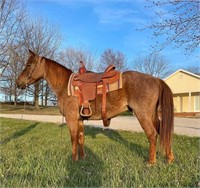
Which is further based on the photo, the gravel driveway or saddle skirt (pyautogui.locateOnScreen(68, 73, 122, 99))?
the gravel driveway

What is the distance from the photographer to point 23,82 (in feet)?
21.8

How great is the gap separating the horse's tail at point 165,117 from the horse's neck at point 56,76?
214cm

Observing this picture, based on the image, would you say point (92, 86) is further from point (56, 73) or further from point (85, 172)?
point (85, 172)

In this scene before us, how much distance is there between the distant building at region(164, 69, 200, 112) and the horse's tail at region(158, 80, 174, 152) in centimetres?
2693

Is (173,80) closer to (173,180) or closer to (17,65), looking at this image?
(17,65)

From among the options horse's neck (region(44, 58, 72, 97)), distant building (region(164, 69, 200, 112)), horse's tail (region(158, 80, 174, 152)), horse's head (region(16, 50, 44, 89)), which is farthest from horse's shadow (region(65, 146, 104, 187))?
distant building (region(164, 69, 200, 112))

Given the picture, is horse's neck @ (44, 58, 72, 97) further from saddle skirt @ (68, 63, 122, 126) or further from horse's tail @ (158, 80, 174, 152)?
horse's tail @ (158, 80, 174, 152)

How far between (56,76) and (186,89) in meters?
27.9

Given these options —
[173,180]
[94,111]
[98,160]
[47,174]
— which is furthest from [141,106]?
[47,174]

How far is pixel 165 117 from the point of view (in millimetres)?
5336

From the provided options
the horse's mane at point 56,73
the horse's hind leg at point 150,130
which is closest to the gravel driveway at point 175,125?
the horse's mane at point 56,73

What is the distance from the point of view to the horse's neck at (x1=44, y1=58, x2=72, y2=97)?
6.29 m

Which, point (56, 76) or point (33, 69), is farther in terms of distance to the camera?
point (33, 69)

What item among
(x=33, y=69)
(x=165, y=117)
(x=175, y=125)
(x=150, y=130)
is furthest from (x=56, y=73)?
(x=175, y=125)
